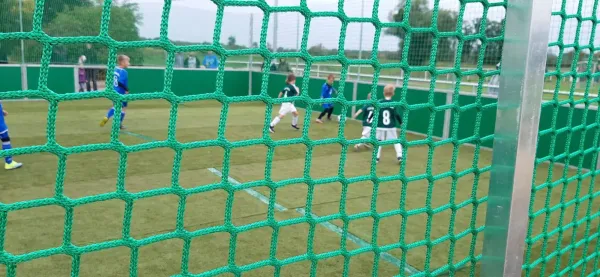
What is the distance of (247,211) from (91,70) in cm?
1153

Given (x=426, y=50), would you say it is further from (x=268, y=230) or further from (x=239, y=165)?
(x=268, y=230)

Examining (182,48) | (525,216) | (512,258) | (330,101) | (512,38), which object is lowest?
(512,258)

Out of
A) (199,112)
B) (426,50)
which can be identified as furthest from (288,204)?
(199,112)

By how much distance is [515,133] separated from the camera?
6.73ft

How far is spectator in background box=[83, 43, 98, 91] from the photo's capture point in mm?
14188

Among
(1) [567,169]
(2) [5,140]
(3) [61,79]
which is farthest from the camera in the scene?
(3) [61,79]

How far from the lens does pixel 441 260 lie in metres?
3.74

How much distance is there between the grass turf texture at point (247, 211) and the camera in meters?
3.40

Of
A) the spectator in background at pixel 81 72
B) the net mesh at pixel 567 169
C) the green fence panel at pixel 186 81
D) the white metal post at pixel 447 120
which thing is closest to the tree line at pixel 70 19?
the spectator in background at pixel 81 72

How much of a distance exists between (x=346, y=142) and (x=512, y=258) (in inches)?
34.3

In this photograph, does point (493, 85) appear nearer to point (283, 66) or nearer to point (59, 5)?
point (59, 5)

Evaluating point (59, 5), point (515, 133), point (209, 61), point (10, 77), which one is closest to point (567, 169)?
point (515, 133)

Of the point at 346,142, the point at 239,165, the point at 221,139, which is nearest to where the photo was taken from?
the point at 221,139

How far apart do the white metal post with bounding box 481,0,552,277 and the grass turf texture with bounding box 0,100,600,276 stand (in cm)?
27
